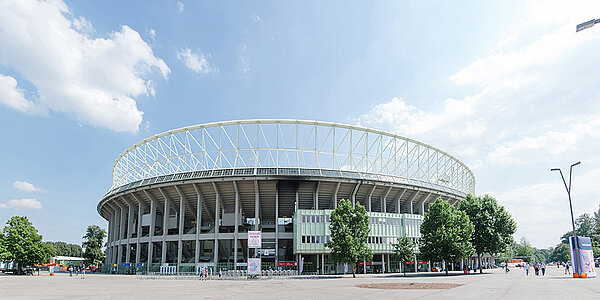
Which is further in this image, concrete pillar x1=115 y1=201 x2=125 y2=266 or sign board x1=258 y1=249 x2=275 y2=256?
concrete pillar x1=115 y1=201 x2=125 y2=266

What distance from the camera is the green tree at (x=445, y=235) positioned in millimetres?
46469

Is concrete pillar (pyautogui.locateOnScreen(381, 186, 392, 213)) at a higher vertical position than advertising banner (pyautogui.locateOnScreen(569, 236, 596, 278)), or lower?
higher

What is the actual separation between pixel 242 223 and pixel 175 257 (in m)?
15.5

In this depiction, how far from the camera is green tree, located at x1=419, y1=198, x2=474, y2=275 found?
152ft

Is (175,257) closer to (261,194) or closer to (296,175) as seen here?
(261,194)

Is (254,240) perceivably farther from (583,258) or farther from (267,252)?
(583,258)

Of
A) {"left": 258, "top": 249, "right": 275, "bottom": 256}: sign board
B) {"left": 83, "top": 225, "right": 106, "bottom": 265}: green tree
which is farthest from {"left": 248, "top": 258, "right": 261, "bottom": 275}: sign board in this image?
{"left": 83, "top": 225, "right": 106, "bottom": 265}: green tree

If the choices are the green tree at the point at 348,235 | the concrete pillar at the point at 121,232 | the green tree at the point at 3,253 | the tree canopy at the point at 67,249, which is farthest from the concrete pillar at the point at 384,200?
the tree canopy at the point at 67,249

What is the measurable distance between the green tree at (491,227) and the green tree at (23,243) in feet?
212

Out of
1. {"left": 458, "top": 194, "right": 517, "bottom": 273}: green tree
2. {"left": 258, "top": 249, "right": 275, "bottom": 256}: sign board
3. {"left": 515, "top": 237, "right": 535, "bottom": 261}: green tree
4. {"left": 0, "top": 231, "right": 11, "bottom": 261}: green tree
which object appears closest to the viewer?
{"left": 458, "top": 194, "right": 517, "bottom": 273}: green tree

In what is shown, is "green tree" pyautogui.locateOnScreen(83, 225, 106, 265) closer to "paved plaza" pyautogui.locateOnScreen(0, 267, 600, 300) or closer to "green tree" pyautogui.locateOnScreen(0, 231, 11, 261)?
"green tree" pyautogui.locateOnScreen(0, 231, 11, 261)

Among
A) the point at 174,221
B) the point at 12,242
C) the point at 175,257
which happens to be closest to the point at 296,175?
the point at 174,221

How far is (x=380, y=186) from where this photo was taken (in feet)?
198

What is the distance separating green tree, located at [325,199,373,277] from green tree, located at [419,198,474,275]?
8.71 meters
